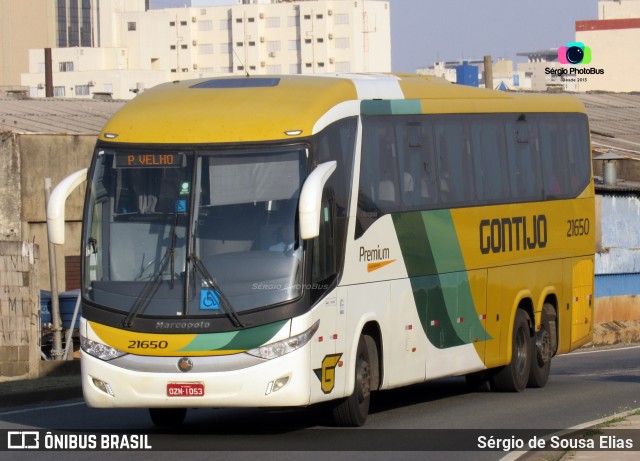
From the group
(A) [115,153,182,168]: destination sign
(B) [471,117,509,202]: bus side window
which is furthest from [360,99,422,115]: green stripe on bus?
(A) [115,153,182,168]: destination sign

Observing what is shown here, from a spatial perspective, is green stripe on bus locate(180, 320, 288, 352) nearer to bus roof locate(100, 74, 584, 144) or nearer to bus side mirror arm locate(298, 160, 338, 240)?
bus side mirror arm locate(298, 160, 338, 240)

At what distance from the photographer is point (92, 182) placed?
13102 mm

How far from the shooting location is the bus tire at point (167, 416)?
45.8 ft

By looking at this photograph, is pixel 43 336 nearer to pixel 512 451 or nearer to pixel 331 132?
pixel 331 132

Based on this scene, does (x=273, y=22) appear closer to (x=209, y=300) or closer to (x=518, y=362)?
(x=518, y=362)

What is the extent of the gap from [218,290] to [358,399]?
6.88 feet

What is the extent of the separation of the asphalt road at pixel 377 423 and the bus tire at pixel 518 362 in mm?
214

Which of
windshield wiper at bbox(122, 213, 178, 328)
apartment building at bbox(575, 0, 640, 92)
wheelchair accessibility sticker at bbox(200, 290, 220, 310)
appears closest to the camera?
wheelchair accessibility sticker at bbox(200, 290, 220, 310)

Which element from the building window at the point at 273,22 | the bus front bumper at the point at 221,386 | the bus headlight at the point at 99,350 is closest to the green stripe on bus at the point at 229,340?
the bus front bumper at the point at 221,386

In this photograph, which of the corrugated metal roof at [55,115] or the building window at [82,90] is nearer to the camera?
the corrugated metal roof at [55,115]

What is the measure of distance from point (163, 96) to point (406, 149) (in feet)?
9.67

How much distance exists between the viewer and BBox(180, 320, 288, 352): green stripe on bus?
40.0 ft

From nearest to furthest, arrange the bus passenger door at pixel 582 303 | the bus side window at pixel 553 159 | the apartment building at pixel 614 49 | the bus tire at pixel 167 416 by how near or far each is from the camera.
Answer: the bus tire at pixel 167 416 < the bus side window at pixel 553 159 < the bus passenger door at pixel 582 303 < the apartment building at pixel 614 49

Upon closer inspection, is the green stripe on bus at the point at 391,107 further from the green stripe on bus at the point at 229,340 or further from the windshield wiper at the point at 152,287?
the green stripe on bus at the point at 229,340
